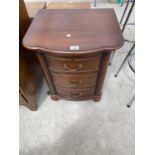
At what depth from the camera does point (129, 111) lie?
4.09ft

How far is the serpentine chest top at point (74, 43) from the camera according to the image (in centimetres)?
73

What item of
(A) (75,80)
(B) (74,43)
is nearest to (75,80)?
(A) (75,80)

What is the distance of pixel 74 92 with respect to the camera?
111 centimetres

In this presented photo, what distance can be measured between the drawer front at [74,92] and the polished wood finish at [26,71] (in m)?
0.22

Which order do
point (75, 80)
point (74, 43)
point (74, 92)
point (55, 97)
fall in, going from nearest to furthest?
point (74, 43), point (75, 80), point (74, 92), point (55, 97)

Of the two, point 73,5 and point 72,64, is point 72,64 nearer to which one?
point 72,64

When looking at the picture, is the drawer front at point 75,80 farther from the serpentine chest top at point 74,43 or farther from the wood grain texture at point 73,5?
the wood grain texture at point 73,5

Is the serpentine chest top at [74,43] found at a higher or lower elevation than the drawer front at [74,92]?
higher

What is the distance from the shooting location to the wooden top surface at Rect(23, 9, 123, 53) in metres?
0.72

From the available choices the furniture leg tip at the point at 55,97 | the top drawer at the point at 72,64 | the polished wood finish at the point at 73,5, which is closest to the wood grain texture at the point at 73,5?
the polished wood finish at the point at 73,5

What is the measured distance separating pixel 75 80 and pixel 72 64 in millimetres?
180

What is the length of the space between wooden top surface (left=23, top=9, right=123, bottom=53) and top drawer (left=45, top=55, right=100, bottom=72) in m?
0.09
